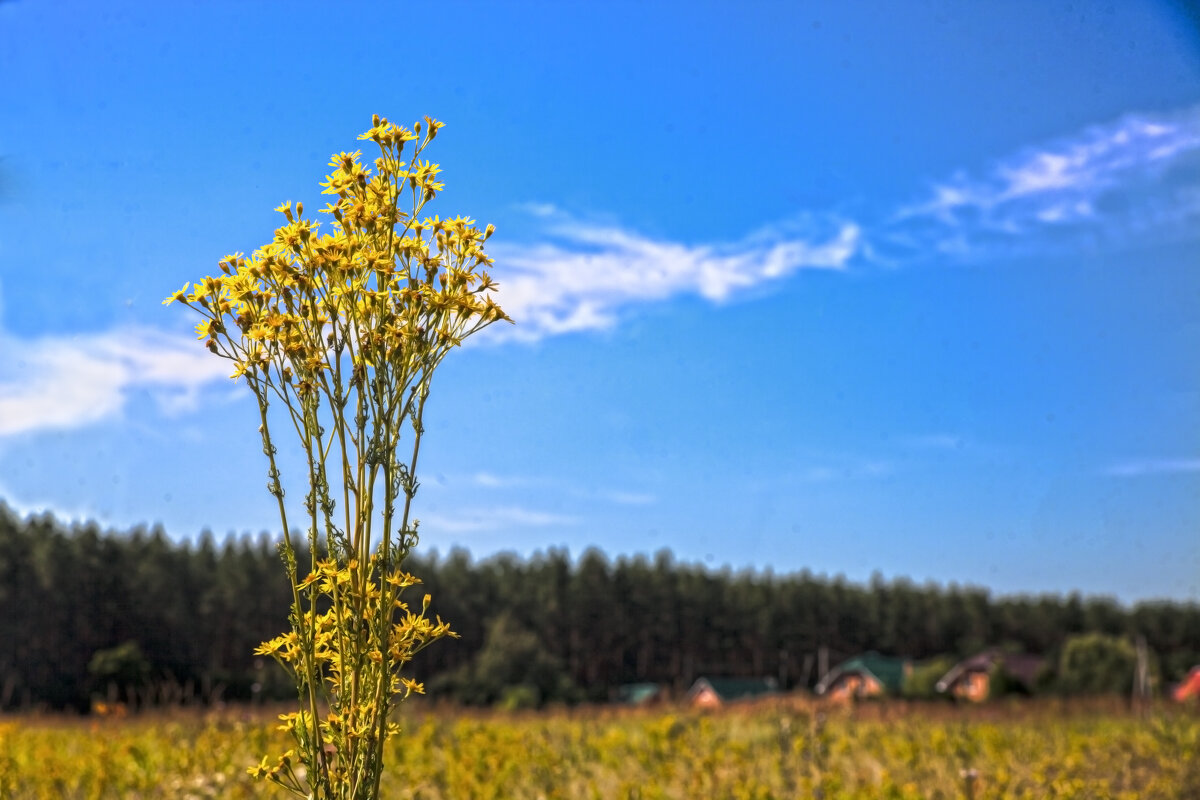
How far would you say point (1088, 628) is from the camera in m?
52.2

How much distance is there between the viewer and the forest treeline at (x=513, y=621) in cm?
2556

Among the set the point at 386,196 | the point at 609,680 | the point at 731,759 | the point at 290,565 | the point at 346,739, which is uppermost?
the point at 386,196

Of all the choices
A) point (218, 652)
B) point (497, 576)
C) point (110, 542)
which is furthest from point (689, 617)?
point (110, 542)

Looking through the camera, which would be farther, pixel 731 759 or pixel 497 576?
pixel 497 576

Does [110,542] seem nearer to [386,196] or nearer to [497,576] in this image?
[497,576]

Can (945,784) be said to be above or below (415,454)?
below

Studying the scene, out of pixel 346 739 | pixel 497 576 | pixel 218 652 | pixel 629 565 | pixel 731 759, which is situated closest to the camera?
pixel 346 739

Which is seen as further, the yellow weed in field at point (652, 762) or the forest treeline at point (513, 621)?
the forest treeline at point (513, 621)

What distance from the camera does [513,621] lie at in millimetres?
29266

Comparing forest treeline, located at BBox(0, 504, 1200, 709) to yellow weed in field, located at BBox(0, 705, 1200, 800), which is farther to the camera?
forest treeline, located at BBox(0, 504, 1200, 709)

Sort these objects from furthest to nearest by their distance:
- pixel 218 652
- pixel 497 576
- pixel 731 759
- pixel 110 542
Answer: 1. pixel 497 576
2. pixel 218 652
3. pixel 110 542
4. pixel 731 759

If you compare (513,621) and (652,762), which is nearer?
(652,762)

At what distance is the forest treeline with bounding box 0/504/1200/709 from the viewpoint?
83.9 ft

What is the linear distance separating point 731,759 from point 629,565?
114 ft
